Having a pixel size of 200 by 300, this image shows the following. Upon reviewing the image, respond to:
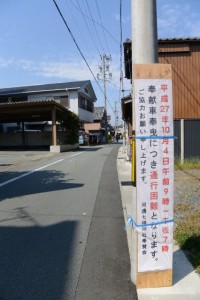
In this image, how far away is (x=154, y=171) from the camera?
3.66 meters

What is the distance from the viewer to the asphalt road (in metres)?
3.84

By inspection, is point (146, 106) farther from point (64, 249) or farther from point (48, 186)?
point (48, 186)

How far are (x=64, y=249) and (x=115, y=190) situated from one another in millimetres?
5533

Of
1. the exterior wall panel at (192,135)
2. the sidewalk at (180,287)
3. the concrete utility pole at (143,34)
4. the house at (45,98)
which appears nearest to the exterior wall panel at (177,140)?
the exterior wall panel at (192,135)

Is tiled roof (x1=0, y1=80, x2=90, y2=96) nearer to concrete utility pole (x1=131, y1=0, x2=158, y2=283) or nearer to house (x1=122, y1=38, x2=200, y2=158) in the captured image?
house (x1=122, y1=38, x2=200, y2=158)

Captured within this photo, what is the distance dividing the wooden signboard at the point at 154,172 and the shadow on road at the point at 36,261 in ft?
3.23

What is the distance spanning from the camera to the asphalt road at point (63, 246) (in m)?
3.84

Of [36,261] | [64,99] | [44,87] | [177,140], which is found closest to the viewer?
[36,261]

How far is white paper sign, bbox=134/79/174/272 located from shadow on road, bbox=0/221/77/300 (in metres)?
1.05

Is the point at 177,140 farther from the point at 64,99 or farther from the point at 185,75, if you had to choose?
the point at 64,99

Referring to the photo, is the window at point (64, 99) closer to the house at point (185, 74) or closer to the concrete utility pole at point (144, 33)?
the house at point (185, 74)

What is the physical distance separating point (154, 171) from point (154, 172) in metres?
0.01

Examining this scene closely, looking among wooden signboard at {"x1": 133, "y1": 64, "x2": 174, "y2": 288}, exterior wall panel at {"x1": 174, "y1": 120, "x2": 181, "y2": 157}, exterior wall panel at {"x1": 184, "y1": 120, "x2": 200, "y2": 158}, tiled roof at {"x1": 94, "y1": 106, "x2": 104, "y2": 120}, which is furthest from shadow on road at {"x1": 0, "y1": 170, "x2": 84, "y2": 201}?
tiled roof at {"x1": 94, "y1": 106, "x2": 104, "y2": 120}

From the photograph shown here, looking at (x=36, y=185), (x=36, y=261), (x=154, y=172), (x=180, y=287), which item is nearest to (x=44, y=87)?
(x=36, y=185)
